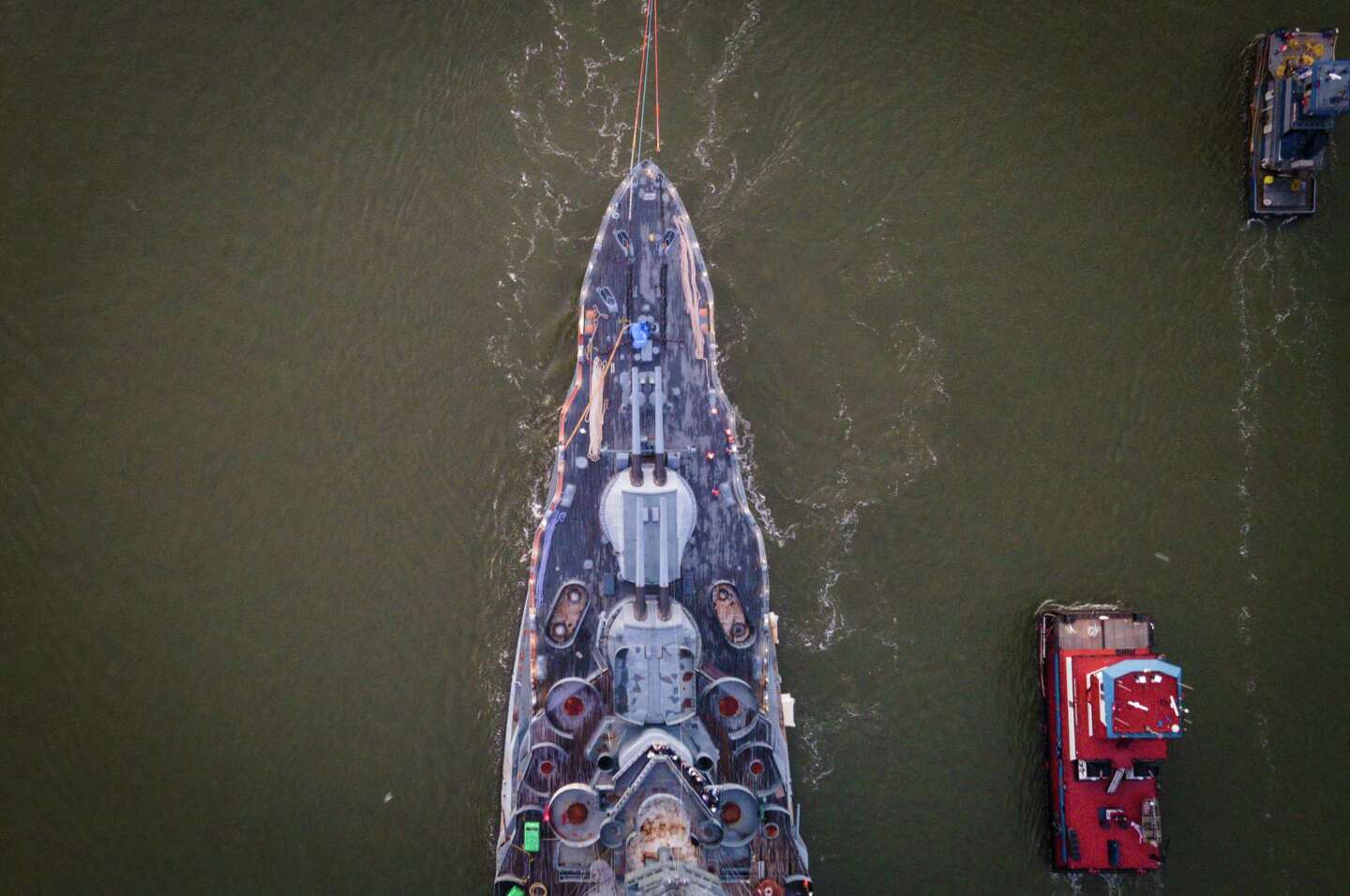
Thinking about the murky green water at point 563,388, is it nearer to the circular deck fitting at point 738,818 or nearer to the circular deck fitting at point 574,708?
the circular deck fitting at point 574,708

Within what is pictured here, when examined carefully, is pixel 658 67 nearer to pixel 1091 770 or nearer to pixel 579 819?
pixel 579 819

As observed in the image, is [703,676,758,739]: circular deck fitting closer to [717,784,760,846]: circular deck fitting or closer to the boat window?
[717,784,760,846]: circular deck fitting

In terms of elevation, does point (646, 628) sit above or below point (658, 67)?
below

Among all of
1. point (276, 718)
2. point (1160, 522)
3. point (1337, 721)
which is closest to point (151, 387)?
point (276, 718)

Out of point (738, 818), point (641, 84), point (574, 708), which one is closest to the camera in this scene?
point (738, 818)

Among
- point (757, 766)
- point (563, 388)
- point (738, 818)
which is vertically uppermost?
point (563, 388)

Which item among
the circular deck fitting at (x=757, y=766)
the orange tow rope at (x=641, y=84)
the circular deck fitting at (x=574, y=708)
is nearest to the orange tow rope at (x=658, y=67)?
the orange tow rope at (x=641, y=84)

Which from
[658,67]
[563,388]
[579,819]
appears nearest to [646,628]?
[579,819]
